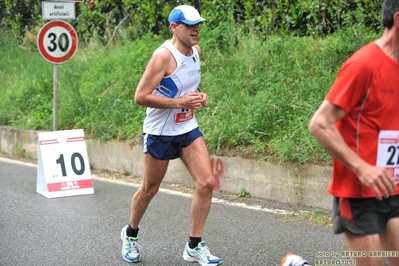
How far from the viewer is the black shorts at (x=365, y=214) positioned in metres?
3.82

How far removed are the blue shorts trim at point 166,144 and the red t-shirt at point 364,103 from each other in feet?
7.88

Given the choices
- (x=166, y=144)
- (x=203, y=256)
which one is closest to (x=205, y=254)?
(x=203, y=256)

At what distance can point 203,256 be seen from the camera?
6.12 m

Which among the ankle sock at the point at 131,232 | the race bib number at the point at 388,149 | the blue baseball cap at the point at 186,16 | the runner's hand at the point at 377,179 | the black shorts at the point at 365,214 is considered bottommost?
the ankle sock at the point at 131,232

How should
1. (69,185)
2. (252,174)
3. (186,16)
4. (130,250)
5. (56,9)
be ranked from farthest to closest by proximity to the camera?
(56,9)
(69,185)
(252,174)
(130,250)
(186,16)

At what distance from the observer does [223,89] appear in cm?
1084

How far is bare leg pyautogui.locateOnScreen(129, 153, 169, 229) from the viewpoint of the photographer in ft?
20.2

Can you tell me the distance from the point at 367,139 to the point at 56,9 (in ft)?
25.3

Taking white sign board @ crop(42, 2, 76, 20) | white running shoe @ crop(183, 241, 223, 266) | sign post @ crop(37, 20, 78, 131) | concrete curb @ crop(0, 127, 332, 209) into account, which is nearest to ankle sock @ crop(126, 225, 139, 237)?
white running shoe @ crop(183, 241, 223, 266)

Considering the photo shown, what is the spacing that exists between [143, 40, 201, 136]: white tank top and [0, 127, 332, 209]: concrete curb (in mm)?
2328

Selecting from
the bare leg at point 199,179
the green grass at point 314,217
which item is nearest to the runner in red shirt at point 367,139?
the bare leg at point 199,179

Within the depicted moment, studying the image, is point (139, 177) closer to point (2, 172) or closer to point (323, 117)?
point (2, 172)

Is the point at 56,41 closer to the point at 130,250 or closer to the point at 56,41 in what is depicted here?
the point at 56,41

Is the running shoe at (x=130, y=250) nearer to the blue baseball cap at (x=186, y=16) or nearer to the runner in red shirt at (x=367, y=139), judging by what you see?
the blue baseball cap at (x=186, y=16)
